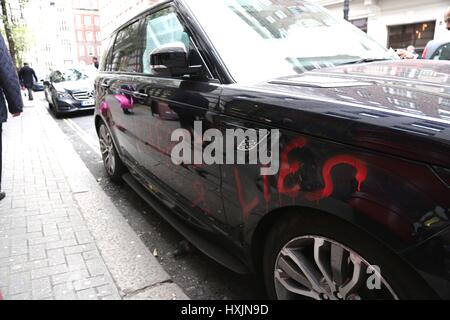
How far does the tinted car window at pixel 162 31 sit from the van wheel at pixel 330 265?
1.37 m

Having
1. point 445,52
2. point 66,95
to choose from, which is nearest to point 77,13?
point 66,95

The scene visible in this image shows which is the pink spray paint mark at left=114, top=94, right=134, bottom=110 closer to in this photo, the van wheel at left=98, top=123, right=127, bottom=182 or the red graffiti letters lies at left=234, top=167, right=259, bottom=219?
the van wheel at left=98, top=123, right=127, bottom=182

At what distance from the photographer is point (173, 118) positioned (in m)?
2.46

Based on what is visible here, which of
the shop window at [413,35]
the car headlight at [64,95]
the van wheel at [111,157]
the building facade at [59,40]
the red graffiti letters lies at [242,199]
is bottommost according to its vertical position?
the van wheel at [111,157]

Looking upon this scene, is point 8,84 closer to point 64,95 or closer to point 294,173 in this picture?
point 294,173

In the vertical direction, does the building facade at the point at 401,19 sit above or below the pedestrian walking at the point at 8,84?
above

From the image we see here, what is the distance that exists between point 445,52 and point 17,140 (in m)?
7.28

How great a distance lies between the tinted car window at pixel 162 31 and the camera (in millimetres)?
2543

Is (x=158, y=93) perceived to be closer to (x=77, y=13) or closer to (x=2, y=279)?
(x=2, y=279)

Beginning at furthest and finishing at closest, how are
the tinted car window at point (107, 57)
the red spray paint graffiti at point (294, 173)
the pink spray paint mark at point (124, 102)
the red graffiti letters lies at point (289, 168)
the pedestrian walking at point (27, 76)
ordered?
the pedestrian walking at point (27, 76) → the tinted car window at point (107, 57) → the pink spray paint mark at point (124, 102) → the red graffiti letters lies at point (289, 168) → the red spray paint graffiti at point (294, 173)

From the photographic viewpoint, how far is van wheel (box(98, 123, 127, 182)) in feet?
14.0

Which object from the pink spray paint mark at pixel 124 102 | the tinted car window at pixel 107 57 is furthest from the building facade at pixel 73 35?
the pink spray paint mark at pixel 124 102

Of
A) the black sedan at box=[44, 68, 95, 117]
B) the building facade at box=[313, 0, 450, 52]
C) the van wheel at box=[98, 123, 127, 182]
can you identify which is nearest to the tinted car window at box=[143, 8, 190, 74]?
the van wheel at box=[98, 123, 127, 182]

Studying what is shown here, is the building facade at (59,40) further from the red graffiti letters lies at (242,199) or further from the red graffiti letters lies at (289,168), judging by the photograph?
the red graffiti letters lies at (289,168)
